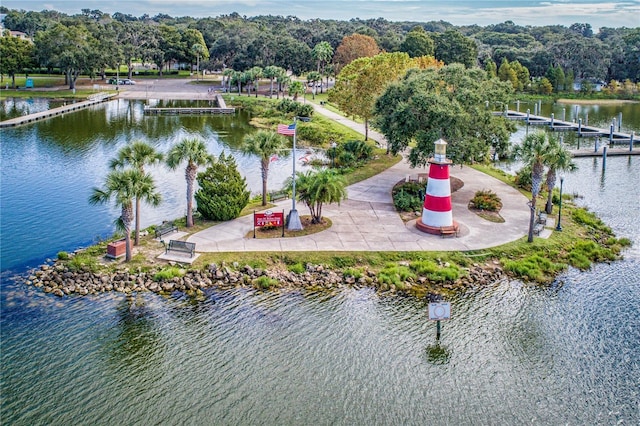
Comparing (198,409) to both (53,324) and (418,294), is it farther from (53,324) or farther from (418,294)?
(418,294)

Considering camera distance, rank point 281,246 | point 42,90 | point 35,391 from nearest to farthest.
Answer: point 35,391
point 281,246
point 42,90

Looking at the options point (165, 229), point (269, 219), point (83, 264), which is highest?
point (269, 219)

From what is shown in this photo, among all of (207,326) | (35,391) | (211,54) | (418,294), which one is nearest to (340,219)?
(418,294)

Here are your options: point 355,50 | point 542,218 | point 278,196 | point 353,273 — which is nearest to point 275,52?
point 355,50

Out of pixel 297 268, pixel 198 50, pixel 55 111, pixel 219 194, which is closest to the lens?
pixel 297 268

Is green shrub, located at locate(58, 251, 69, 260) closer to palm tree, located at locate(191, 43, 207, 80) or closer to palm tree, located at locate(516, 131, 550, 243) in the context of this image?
palm tree, located at locate(516, 131, 550, 243)

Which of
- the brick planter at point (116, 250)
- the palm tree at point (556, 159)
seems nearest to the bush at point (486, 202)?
the palm tree at point (556, 159)

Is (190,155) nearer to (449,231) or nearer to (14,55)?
(449,231)

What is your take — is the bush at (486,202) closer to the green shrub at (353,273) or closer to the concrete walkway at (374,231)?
the concrete walkway at (374,231)
